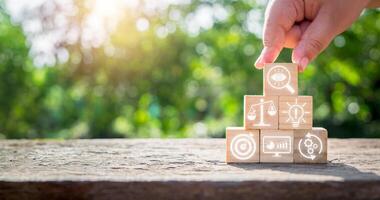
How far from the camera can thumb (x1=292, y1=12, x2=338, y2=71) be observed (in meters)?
1.55

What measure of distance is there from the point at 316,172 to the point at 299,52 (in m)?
0.47

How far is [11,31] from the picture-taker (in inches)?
307

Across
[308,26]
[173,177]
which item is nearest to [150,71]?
[308,26]

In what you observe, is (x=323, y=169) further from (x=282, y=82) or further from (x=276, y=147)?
(x=282, y=82)

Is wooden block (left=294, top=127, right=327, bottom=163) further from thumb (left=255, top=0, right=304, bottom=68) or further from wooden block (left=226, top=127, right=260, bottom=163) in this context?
thumb (left=255, top=0, right=304, bottom=68)

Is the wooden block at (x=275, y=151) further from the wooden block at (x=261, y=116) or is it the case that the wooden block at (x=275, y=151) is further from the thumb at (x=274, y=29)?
the thumb at (x=274, y=29)

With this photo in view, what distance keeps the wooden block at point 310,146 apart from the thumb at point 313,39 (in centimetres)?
23

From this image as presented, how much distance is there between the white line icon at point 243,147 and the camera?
142 centimetres

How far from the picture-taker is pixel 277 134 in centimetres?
143

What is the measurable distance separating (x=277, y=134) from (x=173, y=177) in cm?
46

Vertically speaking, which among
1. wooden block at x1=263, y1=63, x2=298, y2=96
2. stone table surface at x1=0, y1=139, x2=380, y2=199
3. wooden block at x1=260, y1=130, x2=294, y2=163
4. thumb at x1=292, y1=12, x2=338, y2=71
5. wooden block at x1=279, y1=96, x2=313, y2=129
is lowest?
stone table surface at x1=0, y1=139, x2=380, y2=199

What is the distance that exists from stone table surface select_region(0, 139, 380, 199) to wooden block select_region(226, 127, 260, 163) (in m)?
0.04

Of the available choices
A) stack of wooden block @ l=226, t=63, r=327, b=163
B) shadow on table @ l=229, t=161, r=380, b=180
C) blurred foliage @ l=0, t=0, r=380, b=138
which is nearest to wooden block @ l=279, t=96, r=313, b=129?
stack of wooden block @ l=226, t=63, r=327, b=163

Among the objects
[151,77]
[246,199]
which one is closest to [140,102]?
[151,77]
